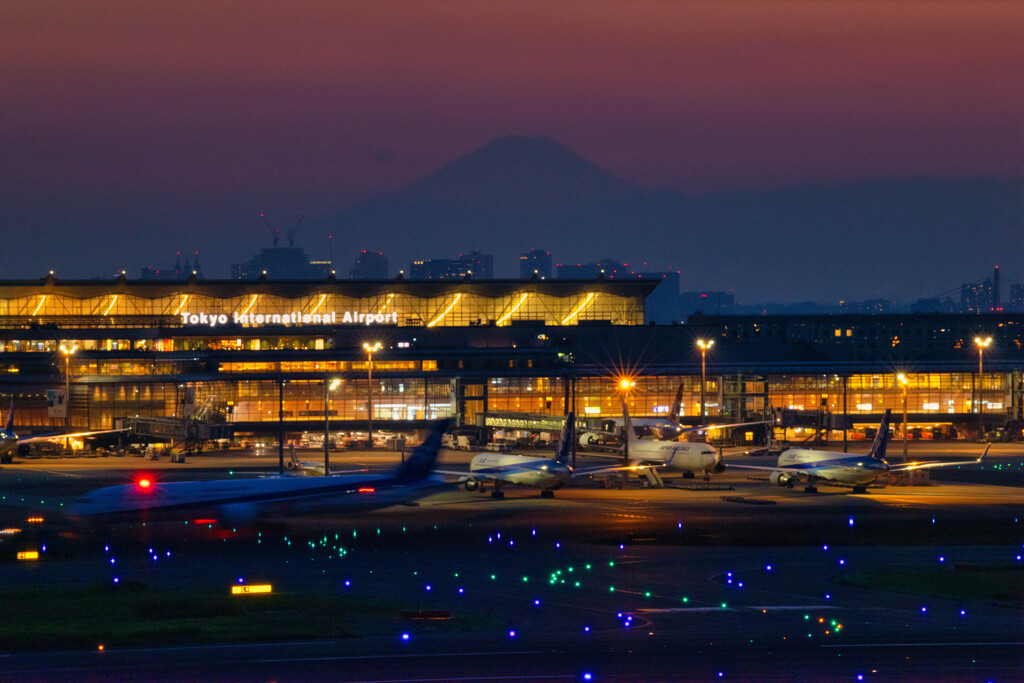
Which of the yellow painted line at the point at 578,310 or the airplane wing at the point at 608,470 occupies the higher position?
the yellow painted line at the point at 578,310

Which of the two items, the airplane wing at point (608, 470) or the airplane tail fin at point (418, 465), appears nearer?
the airplane tail fin at point (418, 465)

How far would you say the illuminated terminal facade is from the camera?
141 m

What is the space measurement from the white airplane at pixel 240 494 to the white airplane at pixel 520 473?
35.5 feet

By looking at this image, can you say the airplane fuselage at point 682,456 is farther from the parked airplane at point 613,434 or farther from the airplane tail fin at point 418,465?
the airplane tail fin at point 418,465

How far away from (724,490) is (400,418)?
72301 mm

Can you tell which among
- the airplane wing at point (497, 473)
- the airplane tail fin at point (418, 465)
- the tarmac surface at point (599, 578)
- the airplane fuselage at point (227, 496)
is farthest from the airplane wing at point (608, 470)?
the airplane tail fin at point (418, 465)

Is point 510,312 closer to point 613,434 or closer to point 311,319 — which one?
point 311,319

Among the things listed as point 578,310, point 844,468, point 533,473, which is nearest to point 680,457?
point 844,468

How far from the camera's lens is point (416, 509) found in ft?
225

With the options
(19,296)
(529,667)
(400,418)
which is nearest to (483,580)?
(529,667)

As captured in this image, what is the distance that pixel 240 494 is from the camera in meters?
59.7

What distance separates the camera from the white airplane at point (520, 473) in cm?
7594

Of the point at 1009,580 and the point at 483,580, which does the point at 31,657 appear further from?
the point at 1009,580

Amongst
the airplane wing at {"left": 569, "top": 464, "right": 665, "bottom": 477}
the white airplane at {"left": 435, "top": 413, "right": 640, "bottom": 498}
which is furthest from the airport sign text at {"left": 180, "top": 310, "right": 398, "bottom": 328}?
the white airplane at {"left": 435, "top": 413, "right": 640, "bottom": 498}
